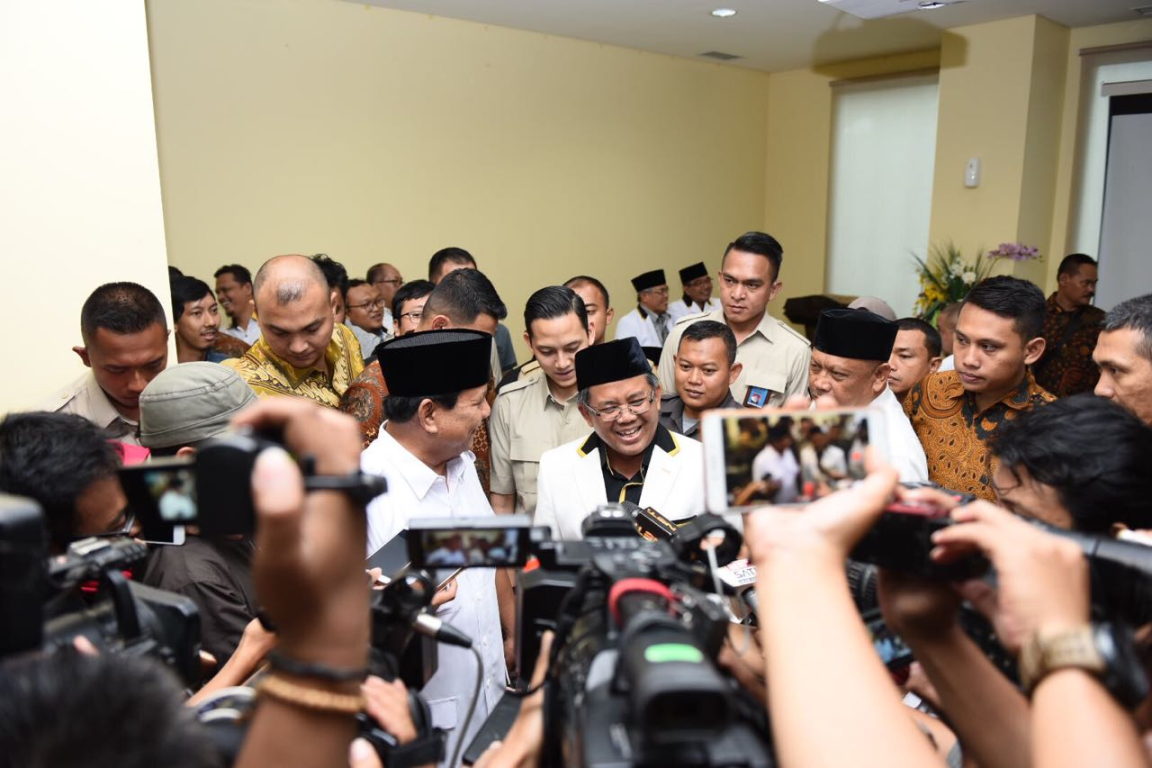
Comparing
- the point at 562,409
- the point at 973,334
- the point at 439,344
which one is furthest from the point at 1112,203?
the point at 439,344

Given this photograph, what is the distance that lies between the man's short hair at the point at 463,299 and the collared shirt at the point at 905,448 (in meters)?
1.26

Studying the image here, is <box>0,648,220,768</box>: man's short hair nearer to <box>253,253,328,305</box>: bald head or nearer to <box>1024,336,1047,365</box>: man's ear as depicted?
<box>253,253,328,305</box>: bald head

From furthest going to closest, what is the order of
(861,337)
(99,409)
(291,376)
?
(291,376), (861,337), (99,409)

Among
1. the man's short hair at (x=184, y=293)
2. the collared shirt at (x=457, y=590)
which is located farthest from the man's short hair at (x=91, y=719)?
the man's short hair at (x=184, y=293)

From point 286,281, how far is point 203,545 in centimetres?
120

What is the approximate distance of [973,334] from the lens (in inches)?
84.5

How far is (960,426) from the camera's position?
2223 millimetres

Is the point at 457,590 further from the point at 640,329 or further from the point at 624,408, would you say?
the point at 640,329

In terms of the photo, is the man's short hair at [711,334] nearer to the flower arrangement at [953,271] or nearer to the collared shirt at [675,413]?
the collared shirt at [675,413]

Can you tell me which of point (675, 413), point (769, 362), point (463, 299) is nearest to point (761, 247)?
point (769, 362)

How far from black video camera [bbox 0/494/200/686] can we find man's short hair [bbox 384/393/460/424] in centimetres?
69

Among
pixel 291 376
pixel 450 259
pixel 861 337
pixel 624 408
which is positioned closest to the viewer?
pixel 624 408

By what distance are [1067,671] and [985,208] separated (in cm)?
611

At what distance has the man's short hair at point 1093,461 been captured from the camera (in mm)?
1025
